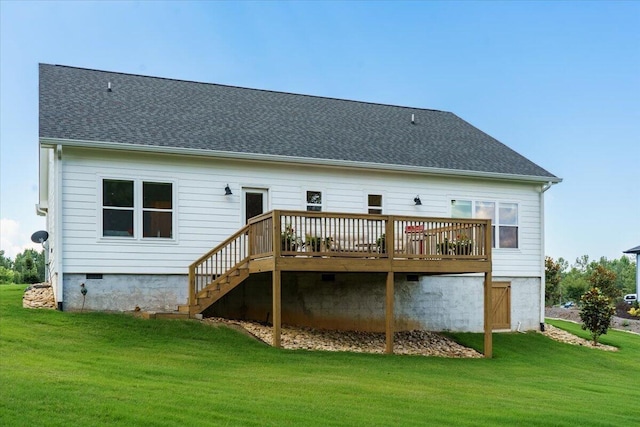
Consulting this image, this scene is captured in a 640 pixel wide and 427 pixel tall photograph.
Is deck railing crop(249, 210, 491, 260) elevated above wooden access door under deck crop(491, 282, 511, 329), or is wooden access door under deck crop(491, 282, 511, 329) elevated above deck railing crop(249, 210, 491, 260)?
deck railing crop(249, 210, 491, 260)

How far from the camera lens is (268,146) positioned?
1867 centimetres

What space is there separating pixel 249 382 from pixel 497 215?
12410 millimetres

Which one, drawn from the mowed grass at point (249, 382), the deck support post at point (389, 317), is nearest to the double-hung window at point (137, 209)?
the mowed grass at point (249, 382)

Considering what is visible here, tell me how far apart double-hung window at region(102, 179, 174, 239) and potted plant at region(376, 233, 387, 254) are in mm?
5134

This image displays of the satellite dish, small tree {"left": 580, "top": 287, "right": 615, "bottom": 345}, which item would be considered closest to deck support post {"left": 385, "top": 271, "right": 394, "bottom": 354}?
small tree {"left": 580, "top": 287, "right": 615, "bottom": 345}

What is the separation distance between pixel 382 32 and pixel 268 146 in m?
15.0

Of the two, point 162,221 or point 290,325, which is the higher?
point 162,221

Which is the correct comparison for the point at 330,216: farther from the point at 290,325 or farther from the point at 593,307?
the point at 593,307

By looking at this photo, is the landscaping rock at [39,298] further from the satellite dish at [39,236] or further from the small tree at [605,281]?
the small tree at [605,281]

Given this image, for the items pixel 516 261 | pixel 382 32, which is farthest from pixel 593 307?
pixel 382 32

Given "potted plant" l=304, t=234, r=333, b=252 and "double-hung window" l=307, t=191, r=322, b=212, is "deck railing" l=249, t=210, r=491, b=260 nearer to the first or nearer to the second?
"potted plant" l=304, t=234, r=333, b=252

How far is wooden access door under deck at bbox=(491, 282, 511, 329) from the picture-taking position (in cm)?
2111

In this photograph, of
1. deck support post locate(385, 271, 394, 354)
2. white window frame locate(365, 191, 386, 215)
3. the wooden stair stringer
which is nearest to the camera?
deck support post locate(385, 271, 394, 354)

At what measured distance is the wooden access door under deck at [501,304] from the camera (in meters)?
21.1
